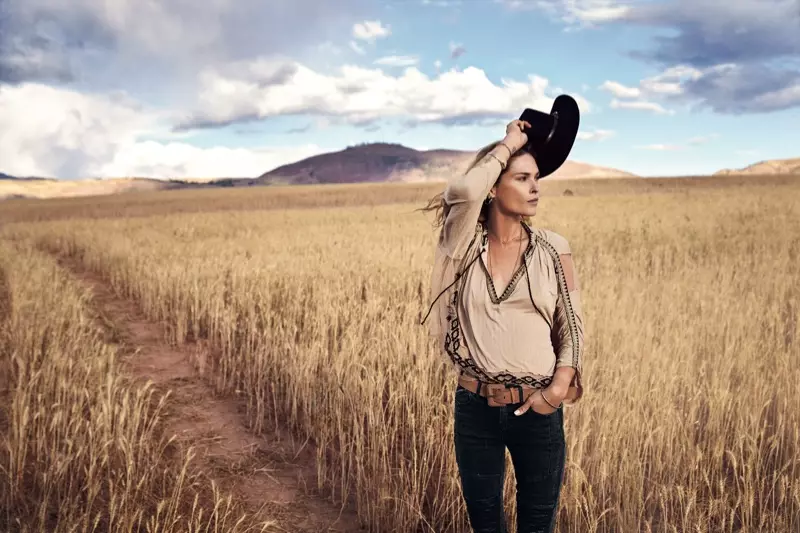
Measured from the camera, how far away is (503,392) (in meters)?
2.07

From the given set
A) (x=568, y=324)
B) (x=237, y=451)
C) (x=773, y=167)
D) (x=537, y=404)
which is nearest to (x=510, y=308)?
(x=568, y=324)

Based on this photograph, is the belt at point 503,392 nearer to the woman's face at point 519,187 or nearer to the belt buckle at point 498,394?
the belt buckle at point 498,394

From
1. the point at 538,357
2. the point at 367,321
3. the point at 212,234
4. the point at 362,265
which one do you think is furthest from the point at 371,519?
the point at 212,234

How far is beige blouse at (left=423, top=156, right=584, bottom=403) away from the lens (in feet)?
6.85

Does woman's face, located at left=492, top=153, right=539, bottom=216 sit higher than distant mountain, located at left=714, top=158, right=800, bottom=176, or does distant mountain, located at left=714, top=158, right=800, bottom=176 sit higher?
distant mountain, located at left=714, top=158, right=800, bottom=176

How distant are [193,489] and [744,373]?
3.92m

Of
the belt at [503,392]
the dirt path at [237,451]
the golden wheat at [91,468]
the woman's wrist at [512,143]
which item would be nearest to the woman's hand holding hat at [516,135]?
the woman's wrist at [512,143]

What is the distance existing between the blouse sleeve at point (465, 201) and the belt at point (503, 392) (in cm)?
45

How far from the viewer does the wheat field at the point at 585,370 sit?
345 centimetres

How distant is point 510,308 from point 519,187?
1.33ft

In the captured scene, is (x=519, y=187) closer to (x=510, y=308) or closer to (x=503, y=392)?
(x=510, y=308)

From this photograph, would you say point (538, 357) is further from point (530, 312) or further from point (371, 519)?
point (371, 519)

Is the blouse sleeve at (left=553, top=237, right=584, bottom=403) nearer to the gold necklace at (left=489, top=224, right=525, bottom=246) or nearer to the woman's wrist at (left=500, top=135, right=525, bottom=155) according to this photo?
the gold necklace at (left=489, top=224, right=525, bottom=246)

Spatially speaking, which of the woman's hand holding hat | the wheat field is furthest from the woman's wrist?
the wheat field
